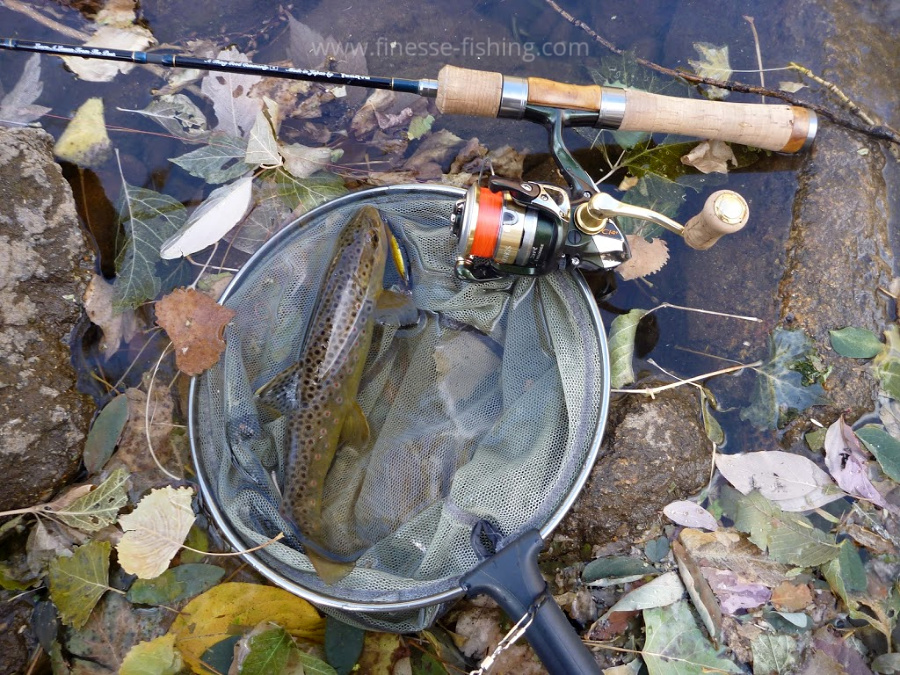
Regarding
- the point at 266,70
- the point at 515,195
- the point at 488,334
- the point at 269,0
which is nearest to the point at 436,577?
the point at 488,334

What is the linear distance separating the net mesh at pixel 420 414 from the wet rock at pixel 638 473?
0.41 metres

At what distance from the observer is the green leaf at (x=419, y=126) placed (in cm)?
303

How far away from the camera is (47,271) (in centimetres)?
264

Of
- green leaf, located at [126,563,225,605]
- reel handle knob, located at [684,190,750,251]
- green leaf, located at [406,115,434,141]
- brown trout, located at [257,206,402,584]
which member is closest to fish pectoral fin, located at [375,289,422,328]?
brown trout, located at [257,206,402,584]

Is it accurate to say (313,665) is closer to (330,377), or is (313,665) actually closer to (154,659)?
(154,659)

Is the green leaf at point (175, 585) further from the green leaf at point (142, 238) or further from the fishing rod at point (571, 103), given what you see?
the fishing rod at point (571, 103)

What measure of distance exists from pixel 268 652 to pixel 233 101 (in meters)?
2.54

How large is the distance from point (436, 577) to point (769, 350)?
70.6 inches

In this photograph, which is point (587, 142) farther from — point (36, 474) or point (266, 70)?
point (36, 474)

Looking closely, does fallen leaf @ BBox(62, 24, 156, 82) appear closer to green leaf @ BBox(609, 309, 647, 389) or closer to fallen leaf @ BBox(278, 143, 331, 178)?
fallen leaf @ BBox(278, 143, 331, 178)

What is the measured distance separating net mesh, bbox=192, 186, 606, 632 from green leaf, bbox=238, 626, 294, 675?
28 cm

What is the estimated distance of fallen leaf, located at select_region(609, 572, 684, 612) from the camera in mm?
2406

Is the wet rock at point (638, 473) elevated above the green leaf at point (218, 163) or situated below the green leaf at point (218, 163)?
below

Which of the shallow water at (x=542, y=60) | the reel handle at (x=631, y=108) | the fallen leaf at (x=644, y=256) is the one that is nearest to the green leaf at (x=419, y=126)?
the shallow water at (x=542, y=60)
